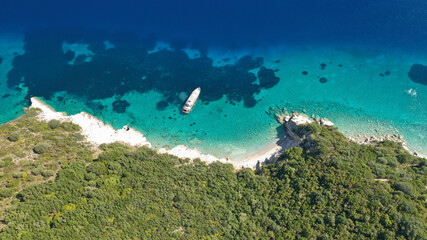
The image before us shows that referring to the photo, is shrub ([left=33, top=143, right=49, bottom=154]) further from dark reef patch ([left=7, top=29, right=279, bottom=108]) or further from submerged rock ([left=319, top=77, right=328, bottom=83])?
submerged rock ([left=319, top=77, right=328, bottom=83])

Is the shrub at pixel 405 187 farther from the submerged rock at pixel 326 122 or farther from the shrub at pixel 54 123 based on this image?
the shrub at pixel 54 123

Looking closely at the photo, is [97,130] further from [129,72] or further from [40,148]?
[129,72]

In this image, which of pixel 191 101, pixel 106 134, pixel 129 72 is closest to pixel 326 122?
pixel 191 101

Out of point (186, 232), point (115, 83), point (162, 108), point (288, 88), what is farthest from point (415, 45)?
point (115, 83)

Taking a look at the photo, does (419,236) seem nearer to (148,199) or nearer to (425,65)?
(148,199)

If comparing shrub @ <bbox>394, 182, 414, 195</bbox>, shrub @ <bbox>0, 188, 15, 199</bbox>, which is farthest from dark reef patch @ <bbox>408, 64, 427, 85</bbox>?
shrub @ <bbox>0, 188, 15, 199</bbox>

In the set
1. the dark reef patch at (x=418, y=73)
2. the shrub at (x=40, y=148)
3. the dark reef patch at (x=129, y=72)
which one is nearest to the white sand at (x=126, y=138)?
the shrub at (x=40, y=148)

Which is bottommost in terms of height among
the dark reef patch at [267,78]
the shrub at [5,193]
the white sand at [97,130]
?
the shrub at [5,193]
